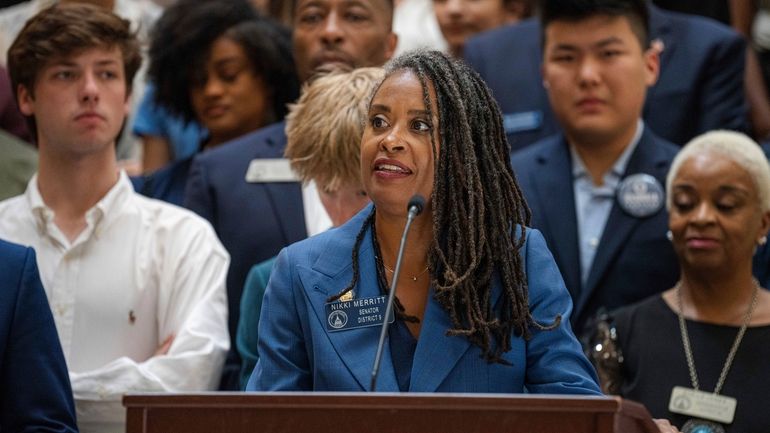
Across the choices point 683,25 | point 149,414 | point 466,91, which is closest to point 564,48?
point 683,25

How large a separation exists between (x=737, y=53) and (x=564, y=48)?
1030mm

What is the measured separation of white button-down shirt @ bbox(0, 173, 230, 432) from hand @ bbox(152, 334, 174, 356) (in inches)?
0.8

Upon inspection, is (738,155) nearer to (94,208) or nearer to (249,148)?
(249,148)

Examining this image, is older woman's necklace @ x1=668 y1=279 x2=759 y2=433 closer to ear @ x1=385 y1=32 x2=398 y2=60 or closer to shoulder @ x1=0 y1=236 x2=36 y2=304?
ear @ x1=385 y1=32 x2=398 y2=60

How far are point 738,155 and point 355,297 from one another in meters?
2.01

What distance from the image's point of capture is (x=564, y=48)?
5035mm

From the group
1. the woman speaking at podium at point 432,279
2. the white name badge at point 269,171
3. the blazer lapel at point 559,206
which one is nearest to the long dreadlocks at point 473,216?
the woman speaking at podium at point 432,279

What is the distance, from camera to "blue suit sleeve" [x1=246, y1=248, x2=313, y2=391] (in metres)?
2.90

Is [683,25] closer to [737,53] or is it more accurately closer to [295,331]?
[737,53]

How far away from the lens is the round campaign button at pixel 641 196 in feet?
15.7

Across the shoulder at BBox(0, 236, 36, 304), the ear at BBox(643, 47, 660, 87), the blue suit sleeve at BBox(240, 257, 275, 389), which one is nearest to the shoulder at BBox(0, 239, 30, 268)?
the shoulder at BBox(0, 236, 36, 304)

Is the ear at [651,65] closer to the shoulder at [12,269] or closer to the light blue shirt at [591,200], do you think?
the light blue shirt at [591,200]

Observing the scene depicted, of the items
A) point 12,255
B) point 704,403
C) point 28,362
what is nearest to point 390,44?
point 704,403

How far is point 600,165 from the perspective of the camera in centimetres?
500
